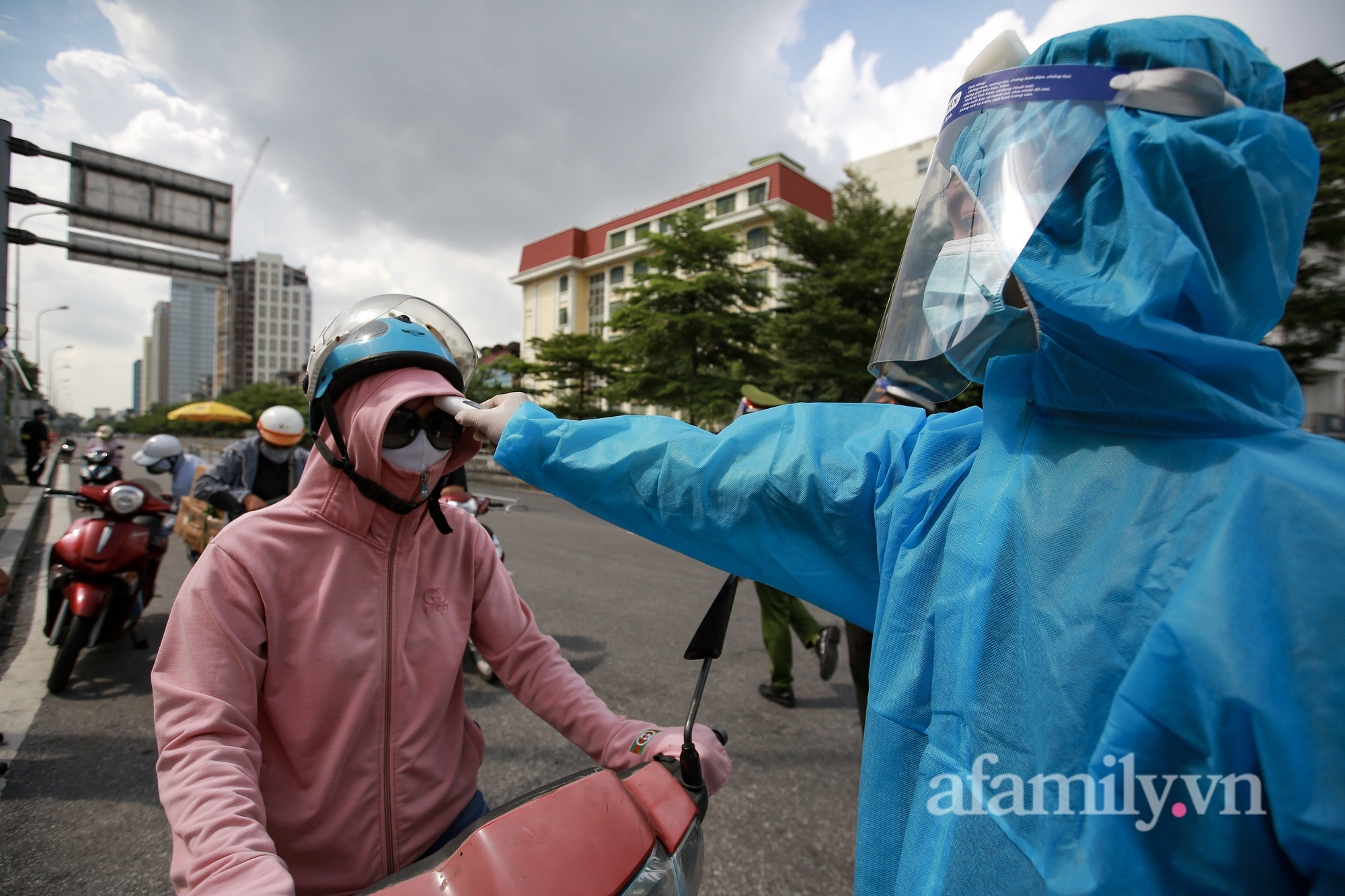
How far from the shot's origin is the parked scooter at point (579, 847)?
2.73 feet

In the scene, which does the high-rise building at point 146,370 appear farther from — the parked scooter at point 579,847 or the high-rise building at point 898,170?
the parked scooter at point 579,847

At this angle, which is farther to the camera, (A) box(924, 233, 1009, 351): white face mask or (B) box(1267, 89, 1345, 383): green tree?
(B) box(1267, 89, 1345, 383): green tree

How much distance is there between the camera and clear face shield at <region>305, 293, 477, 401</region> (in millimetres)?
1386

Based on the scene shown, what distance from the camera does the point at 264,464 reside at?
4.77 m

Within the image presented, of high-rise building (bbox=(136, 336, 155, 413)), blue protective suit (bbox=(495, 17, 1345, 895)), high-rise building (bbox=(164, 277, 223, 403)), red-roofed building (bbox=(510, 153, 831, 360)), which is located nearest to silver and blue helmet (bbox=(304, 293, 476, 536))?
blue protective suit (bbox=(495, 17, 1345, 895))

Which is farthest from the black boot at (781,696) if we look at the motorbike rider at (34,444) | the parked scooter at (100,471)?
the motorbike rider at (34,444)

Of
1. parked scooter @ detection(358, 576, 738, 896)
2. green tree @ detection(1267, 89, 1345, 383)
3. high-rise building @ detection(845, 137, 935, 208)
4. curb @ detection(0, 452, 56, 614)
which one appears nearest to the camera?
parked scooter @ detection(358, 576, 738, 896)

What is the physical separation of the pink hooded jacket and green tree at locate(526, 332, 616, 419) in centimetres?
2470

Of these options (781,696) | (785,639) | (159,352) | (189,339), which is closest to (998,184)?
(785,639)

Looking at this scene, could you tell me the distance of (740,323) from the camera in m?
20.7

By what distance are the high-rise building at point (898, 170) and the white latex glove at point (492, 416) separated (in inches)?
1490

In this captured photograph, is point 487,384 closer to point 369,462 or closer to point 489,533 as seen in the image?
point 489,533

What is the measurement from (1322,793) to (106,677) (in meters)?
5.24

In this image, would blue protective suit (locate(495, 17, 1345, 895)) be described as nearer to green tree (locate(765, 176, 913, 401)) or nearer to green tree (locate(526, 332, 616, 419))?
green tree (locate(765, 176, 913, 401))
